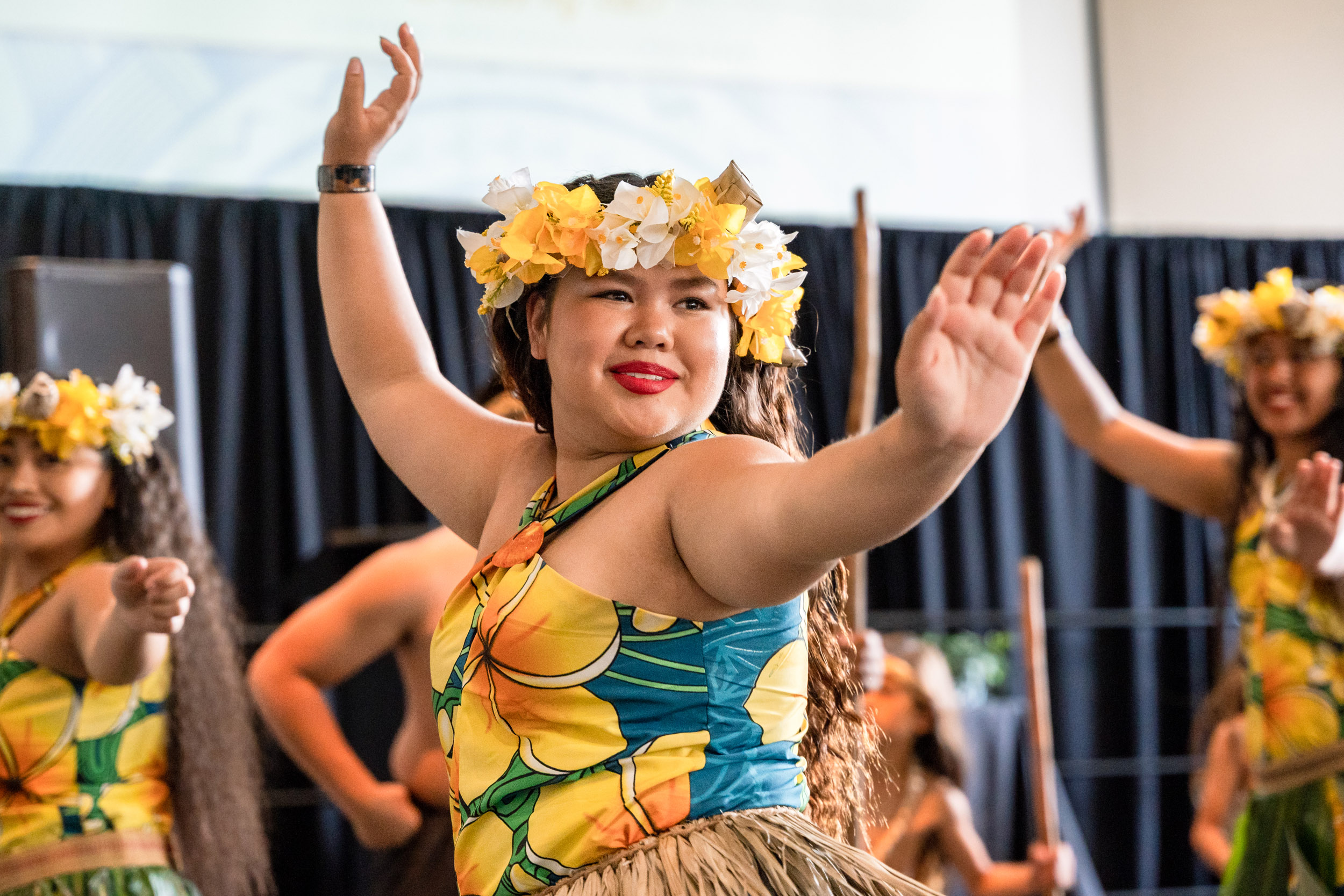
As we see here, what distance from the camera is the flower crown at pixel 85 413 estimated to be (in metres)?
2.34

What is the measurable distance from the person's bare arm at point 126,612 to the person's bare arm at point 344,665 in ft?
1.07

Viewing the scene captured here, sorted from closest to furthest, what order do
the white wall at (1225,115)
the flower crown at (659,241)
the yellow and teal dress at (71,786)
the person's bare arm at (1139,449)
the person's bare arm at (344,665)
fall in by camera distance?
the flower crown at (659,241) < the yellow and teal dress at (71,786) < the person's bare arm at (344,665) < the person's bare arm at (1139,449) < the white wall at (1225,115)

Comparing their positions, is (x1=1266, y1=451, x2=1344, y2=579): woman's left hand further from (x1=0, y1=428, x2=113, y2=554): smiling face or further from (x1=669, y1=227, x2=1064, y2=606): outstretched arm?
(x1=0, y1=428, x2=113, y2=554): smiling face

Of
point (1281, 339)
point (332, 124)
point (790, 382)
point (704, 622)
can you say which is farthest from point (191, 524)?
point (1281, 339)

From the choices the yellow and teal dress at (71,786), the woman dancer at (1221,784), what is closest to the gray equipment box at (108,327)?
the yellow and teal dress at (71,786)

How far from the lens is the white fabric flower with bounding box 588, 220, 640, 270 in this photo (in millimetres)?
1169

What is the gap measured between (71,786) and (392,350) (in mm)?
1217

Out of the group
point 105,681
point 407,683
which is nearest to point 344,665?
point 407,683

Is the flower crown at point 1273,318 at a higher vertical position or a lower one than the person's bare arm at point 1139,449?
higher

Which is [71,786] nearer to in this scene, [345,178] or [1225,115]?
[345,178]

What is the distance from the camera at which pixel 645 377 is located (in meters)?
1.17

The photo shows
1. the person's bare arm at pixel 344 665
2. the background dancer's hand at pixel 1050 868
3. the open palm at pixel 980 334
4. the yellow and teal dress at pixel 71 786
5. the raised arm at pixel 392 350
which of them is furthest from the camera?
the background dancer's hand at pixel 1050 868

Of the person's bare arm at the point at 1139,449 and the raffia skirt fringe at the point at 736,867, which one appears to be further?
the person's bare arm at the point at 1139,449

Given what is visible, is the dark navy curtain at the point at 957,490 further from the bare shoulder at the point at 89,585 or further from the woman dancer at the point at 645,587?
the woman dancer at the point at 645,587
